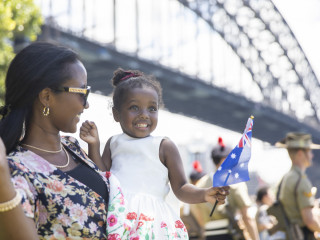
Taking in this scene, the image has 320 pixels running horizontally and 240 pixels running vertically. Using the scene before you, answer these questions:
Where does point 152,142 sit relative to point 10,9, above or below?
below

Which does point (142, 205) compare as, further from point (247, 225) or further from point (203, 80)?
point (203, 80)

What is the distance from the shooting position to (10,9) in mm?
8328

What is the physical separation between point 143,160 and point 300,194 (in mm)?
2268

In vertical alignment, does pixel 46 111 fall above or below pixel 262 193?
above

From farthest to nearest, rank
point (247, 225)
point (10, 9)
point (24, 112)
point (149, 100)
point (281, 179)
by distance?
1. point (10, 9)
2. point (247, 225)
3. point (281, 179)
4. point (149, 100)
5. point (24, 112)

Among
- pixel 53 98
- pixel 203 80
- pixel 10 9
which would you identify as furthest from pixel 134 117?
pixel 203 80

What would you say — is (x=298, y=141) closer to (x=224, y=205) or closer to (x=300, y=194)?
(x=300, y=194)

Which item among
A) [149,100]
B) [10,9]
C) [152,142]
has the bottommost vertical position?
[152,142]

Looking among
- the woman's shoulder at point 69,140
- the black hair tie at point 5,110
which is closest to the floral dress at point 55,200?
the black hair tie at point 5,110

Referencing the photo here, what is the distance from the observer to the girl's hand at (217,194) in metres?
1.82

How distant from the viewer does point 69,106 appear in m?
1.76

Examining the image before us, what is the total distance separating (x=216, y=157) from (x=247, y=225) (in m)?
0.60

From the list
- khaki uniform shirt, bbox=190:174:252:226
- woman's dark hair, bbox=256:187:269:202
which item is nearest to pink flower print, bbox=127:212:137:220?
khaki uniform shirt, bbox=190:174:252:226

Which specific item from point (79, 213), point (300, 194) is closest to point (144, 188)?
point (79, 213)
